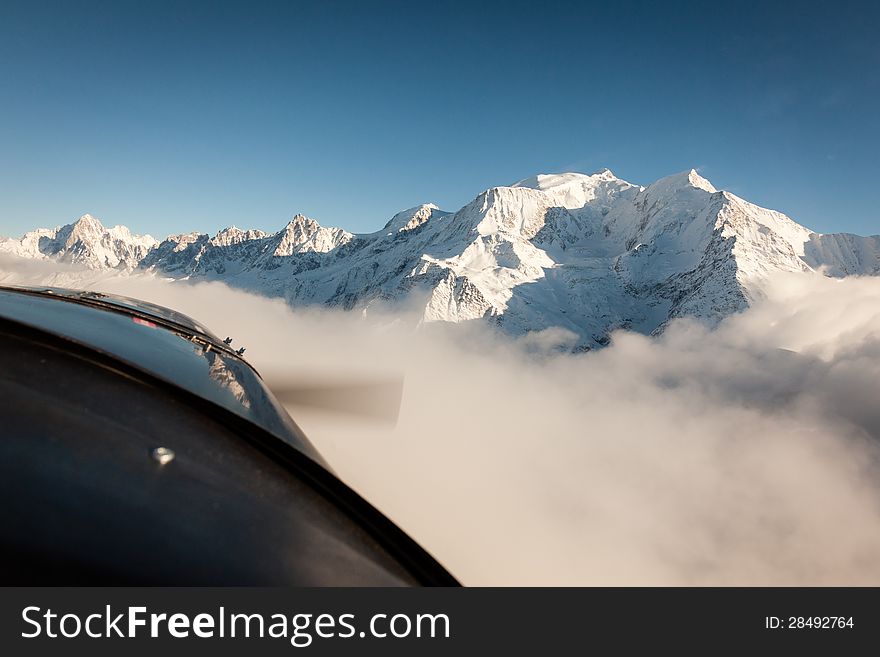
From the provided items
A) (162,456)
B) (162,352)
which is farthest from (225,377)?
(162,456)

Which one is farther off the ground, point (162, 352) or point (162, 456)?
point (162, 352)

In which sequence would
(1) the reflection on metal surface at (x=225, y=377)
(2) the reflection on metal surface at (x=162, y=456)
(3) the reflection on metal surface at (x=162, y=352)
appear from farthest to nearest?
(1) the reflection on metal surface at (x=225, y=377)
(3) the reflection on metal surface at (x=162, y=352)
(2) the reflection on metal surface at (x=162, y=456)

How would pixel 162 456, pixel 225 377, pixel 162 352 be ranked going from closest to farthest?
pixel 162 456 < pixel 162 352 < pixel 225 377

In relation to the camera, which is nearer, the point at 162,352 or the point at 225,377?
the point at 162,352

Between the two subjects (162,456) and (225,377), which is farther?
(225,377)

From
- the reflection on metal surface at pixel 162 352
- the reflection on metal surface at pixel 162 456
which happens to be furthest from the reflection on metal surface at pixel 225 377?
the reflection on metal surface at pixel 162 456

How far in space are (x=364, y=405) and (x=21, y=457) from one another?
281 centimetres

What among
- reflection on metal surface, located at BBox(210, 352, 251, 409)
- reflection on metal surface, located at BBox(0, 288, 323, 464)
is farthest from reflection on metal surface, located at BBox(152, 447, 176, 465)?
reflection on metal surface, located at BBox(210, 352, 251, 409)

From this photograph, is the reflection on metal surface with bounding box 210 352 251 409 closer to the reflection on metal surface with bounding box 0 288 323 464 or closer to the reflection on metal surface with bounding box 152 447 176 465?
the reflection on metal surface with bounding box 0 288 323 464

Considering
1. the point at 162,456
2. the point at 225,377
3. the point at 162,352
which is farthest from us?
the point at 225,377

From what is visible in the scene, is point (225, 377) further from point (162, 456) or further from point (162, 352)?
point (162, 456)

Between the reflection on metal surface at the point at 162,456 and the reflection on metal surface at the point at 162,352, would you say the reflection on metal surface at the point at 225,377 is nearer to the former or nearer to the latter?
the reflection on metal surface at the point at 162,352
